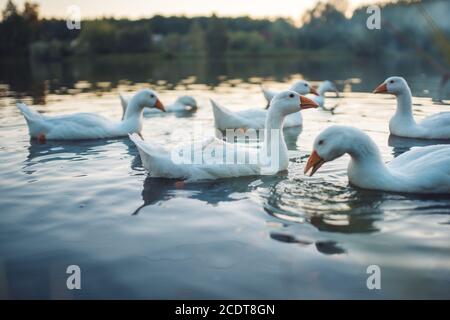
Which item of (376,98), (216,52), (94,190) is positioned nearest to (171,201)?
(94,190)

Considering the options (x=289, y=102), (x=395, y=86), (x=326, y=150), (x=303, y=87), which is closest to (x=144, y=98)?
(x=303, y=87)

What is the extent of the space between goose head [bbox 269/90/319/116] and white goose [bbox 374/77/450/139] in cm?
325

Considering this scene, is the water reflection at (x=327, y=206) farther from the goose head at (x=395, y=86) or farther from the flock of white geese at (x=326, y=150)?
the goose head at (x=395, y=86)

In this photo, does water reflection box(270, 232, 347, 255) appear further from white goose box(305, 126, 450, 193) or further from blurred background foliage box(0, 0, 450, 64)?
blurred background foliage box(0, 0, 450, 64)

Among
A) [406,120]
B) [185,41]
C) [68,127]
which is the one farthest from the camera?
[185,41]

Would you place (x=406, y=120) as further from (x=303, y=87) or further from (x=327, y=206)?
(x=327, y=206)

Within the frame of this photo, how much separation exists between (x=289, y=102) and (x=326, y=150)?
1.78m

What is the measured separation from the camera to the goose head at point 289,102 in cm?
721

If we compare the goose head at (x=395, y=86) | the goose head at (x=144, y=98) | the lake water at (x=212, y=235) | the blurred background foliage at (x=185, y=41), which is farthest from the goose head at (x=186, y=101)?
the blurred background foliage at (x=185, y=41)

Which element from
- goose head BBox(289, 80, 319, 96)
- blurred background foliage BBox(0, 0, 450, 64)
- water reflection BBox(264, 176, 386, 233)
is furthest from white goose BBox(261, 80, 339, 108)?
blurred background foliage BBox(0, 0, 450, 64)

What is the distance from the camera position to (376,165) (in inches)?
226

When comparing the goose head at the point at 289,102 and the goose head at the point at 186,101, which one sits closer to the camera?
the goose head at the point at 289,102

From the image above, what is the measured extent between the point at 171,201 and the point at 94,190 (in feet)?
4.05

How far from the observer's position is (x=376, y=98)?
17.3m
